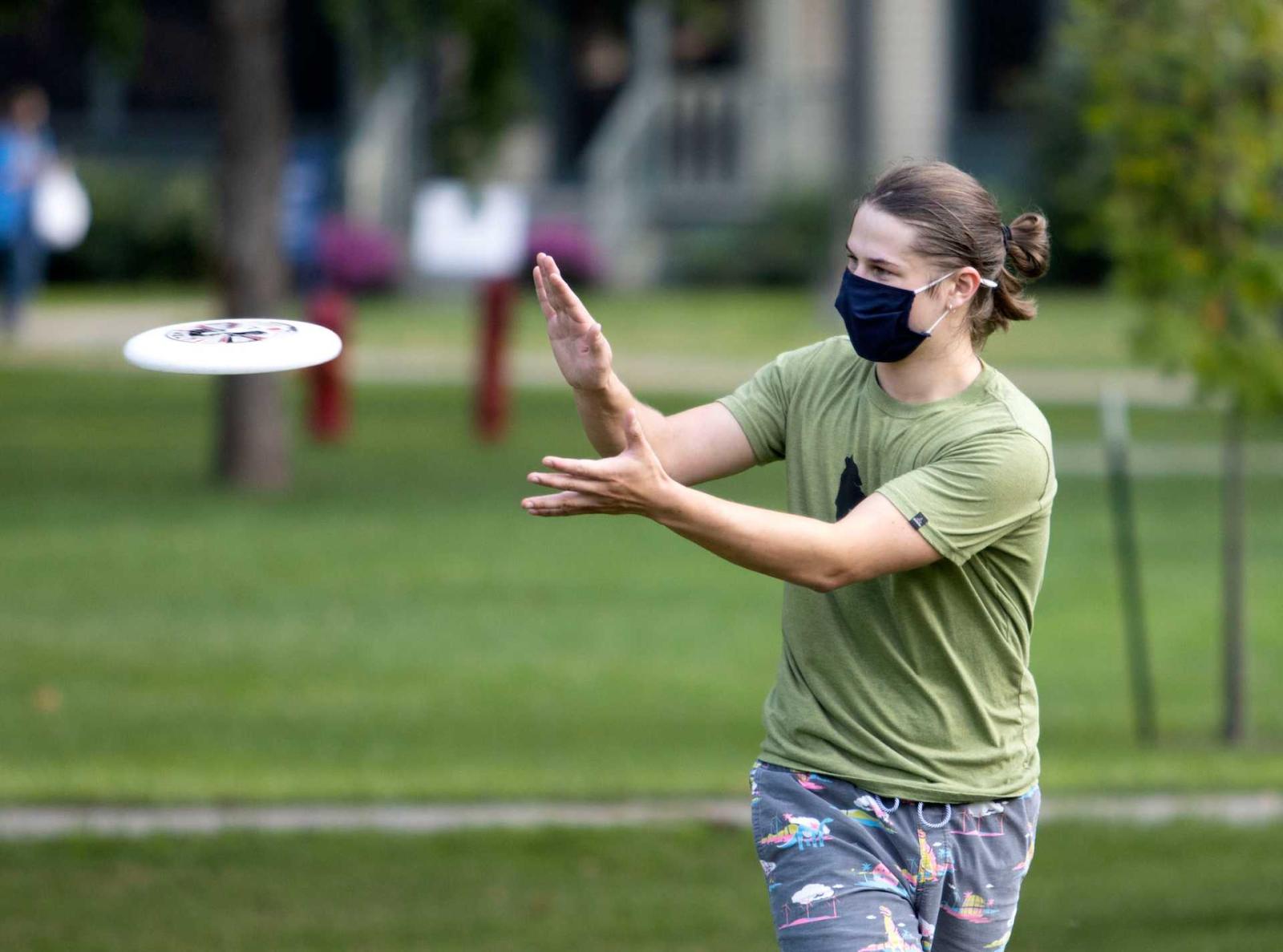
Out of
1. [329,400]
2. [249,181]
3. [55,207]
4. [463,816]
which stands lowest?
[329,400]

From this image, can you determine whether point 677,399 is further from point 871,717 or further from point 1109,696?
point 871,717

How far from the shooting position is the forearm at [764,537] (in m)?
3.08

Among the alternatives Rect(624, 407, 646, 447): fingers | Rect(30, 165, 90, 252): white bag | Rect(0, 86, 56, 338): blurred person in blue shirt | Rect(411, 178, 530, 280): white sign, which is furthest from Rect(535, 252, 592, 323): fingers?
Rect(30, 165, 90, 252): white bag

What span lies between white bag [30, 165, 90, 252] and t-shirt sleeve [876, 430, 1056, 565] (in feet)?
70.0

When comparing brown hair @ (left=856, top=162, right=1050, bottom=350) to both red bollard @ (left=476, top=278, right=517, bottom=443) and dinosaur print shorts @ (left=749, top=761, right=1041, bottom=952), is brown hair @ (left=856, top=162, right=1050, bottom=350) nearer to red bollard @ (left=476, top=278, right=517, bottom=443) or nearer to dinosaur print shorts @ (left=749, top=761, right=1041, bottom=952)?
dinosaur print shorts @ (left=749, top=761, right=1041, bottom=952)

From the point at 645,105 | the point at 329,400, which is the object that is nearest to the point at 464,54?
the point at 329,400

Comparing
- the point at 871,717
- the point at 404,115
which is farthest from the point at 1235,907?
the point at 404,115

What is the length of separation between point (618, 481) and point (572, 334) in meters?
0.40

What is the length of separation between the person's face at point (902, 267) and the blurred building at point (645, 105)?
82.4 ft

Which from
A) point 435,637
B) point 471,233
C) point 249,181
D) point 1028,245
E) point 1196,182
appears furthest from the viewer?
point 471,233

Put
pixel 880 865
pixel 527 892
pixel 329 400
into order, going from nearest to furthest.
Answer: pixel 880 865 < pixel 527 892 < pixel 329 400

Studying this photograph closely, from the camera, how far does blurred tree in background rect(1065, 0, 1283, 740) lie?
308 inches

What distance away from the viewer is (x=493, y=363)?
17.3m

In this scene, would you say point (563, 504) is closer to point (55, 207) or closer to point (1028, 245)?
point (1028, 245)
